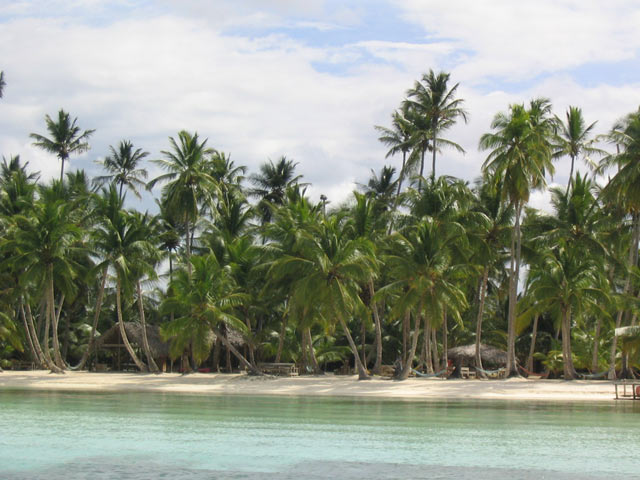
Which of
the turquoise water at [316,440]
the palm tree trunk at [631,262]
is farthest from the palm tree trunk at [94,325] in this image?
the palm tree trunk at [631,262]

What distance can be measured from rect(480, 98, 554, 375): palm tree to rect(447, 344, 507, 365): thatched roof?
4099 mm

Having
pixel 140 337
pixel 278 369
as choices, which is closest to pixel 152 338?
pixel 140 337

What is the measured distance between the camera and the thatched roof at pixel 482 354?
3519cm

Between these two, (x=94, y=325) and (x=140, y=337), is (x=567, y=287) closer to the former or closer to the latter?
(x=140, y=337)

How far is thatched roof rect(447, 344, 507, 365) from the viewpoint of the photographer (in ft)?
115

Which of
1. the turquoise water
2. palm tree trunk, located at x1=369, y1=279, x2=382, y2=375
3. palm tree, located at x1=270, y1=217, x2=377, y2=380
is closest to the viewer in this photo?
the turquoise water

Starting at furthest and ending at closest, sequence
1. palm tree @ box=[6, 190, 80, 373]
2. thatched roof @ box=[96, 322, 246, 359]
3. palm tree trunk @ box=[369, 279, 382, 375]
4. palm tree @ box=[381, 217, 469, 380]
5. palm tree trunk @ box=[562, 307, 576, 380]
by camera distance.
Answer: thatched roof @ box=[96, 322, 246, 359], palm tree @ box=[6, 190, 80, 373], palm tree trunk @ box=[369, 279, 382, 375], palm tree trunk @ box=[562, 307, 576, 380], palm tree @ box=[381, 217, 469, 380]

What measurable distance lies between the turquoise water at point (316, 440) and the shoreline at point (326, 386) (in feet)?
9.19

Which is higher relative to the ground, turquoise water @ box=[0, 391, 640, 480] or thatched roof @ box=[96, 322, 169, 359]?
thatched roof @ box=[96, 322, 169, 359]

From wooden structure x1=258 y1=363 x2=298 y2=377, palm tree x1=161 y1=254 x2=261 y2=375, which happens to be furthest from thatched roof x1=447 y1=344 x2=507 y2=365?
palm tree x1=161 y1=254 x2=261 y2=375

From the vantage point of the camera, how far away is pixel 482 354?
35.6 m

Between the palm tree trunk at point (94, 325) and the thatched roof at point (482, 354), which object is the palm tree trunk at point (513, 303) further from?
the palm tree trunk at point (94, 325)

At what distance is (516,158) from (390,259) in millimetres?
6342

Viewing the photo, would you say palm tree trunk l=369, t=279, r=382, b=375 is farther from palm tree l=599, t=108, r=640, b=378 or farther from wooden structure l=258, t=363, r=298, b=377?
palm tree l=599, t=108, r=640, b=378
